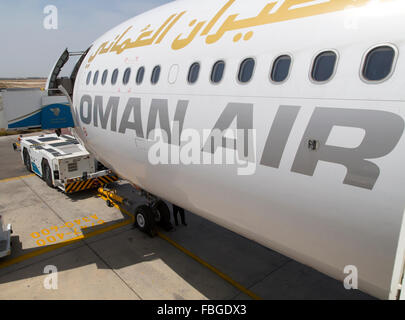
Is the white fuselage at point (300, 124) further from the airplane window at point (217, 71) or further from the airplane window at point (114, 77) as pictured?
the airplane window at point (114, 77)

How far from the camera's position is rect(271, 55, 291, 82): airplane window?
458 centimetres

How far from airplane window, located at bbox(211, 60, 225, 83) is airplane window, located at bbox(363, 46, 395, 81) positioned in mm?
2405

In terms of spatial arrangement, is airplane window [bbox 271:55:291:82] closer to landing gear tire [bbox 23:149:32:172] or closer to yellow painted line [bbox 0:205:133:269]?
yellow painted line [bbox 0:205:133:269]

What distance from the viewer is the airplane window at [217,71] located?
217 inches

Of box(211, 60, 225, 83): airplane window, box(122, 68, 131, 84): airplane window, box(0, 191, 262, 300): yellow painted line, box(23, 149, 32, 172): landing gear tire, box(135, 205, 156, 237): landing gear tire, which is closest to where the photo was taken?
box(211, 60, 225, 83): airplane window

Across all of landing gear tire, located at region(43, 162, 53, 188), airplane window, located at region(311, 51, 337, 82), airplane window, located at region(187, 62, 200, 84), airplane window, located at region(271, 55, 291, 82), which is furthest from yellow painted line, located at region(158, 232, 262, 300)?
landing gear tire, located at region(43, 162, 53, 188)

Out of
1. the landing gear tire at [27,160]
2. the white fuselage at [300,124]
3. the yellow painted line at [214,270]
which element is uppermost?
the white fuselage at [300,124]

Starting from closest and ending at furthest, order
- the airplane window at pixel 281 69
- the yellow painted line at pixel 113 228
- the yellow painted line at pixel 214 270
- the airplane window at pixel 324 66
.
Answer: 1. the airplane window at pixel 324 66
2. the airplane window at pixel 281 69
3. the yellow painted line at pixel 214 270
4. the yellow painted line at pixel 113 228

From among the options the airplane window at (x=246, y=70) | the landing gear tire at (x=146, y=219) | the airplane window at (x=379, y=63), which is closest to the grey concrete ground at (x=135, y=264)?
the landing gear tire at (x=146, y=219)

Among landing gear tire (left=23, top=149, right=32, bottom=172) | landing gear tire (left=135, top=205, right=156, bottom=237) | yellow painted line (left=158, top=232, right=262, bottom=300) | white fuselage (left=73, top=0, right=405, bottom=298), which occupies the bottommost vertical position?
yellow painted line (left=158, top=232, right=262, bottom=300)

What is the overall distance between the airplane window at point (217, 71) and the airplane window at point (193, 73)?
0.43 meters

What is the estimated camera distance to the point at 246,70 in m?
5.12

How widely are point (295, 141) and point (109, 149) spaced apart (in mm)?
6114
